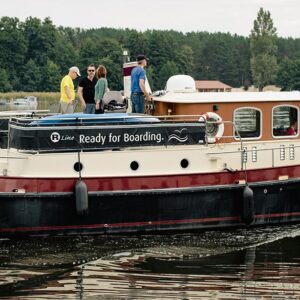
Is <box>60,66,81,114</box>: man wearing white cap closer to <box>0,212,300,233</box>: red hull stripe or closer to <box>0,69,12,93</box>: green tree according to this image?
<box>0,212,300,233</box>: red hull stripe

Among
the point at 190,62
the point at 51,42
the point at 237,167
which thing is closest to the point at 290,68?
the point at 190,62

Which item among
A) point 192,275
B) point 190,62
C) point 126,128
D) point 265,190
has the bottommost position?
point 192,275

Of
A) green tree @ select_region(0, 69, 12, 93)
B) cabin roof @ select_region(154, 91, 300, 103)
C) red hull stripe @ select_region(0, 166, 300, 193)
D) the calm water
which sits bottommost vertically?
the calm water

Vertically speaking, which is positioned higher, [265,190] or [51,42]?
[51,42]

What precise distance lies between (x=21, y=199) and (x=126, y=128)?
230 cm

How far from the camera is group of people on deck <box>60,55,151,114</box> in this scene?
58.2ft

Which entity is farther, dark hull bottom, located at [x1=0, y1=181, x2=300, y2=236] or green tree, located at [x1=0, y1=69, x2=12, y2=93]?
green tree, located at [x1=0, y1=69, x2=12, y2=93]

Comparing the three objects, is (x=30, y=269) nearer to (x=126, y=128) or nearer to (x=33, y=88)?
(x=126, y=128)

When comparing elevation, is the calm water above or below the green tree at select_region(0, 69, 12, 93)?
below

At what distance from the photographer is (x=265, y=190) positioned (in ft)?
56.1

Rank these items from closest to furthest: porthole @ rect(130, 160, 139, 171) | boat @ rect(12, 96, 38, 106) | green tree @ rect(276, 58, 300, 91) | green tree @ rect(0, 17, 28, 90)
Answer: porthole @ rect(130, 160, 139, 171) < boat @ rect(12, 96, 38, 106) < green tree @ rect(0, 17, 28, 90) < green tree @ rect(276, 58, 300, 91)

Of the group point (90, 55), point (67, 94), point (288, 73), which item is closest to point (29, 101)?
point (90, 55)

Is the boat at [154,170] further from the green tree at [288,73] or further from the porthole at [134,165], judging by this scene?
the green tree at [288,73]

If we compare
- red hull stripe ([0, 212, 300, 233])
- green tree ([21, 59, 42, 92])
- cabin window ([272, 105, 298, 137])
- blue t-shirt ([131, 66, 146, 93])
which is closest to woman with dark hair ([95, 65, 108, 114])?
blue t-shirt ([131, 66, 146, 93])
